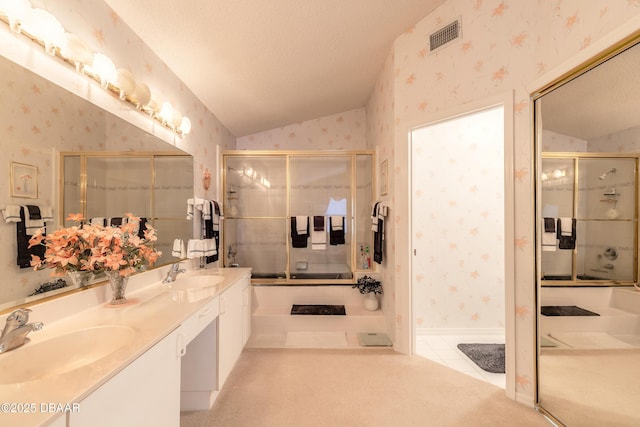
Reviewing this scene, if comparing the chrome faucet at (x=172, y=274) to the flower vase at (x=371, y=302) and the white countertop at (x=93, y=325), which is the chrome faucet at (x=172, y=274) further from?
the flower vase at (x=371, y=302)

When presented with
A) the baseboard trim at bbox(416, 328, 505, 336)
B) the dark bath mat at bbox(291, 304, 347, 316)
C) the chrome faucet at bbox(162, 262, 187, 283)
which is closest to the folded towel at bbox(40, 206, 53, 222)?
the chrome faucet at bbox(162, 262, 187, 283)

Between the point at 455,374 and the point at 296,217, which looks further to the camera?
the point at 296,217

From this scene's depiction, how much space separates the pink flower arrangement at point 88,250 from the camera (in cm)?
120

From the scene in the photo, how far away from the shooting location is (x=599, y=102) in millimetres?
1417

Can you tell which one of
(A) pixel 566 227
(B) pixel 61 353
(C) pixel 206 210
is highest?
(C) pixel 206 210

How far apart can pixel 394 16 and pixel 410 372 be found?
2.83 metres

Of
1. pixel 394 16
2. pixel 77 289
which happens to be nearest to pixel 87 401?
pixel 77 289

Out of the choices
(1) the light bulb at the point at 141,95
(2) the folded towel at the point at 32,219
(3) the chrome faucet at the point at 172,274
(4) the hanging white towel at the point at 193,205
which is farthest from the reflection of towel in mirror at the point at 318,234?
(2) the folded towel at the point at 32,219

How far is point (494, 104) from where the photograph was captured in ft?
6.39

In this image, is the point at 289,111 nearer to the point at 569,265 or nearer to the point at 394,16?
the point at 394,16

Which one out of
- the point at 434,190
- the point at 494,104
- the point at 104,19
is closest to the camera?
the point at 104,19

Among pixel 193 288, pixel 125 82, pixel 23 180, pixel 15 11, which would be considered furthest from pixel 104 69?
pixel 193 288

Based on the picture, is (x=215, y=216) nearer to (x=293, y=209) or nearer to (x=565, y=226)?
(x=293, y=209)

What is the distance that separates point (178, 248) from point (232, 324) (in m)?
0.78
